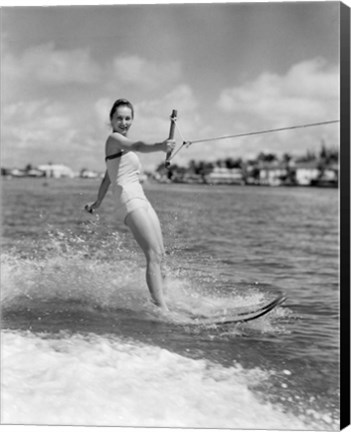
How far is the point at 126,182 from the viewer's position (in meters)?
3.67

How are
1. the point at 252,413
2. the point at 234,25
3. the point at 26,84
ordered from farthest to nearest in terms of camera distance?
1. the point at 26,84
2. the point at 234,25
3. the point at 252,413

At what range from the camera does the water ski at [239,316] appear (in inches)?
146

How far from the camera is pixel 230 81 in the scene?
3.85m

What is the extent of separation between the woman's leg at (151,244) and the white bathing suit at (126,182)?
0.14 ft

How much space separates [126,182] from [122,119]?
13.3 inches

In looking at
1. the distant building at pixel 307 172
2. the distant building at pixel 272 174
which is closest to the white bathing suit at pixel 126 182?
the distant building at pixel 272 174

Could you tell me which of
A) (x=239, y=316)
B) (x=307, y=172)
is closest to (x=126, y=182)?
(x=239, y=316)

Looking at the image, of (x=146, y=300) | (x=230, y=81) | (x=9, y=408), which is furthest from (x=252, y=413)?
(x=230, y=81)

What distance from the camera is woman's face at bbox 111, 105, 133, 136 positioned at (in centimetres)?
369

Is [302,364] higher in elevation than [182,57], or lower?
lower

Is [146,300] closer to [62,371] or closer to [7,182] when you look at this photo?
[62,371]

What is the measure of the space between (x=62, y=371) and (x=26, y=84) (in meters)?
1.61

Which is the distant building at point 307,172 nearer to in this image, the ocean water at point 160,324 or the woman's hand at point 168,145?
the ocean water at point 160,324

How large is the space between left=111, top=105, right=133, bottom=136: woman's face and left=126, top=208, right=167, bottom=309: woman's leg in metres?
0.45
